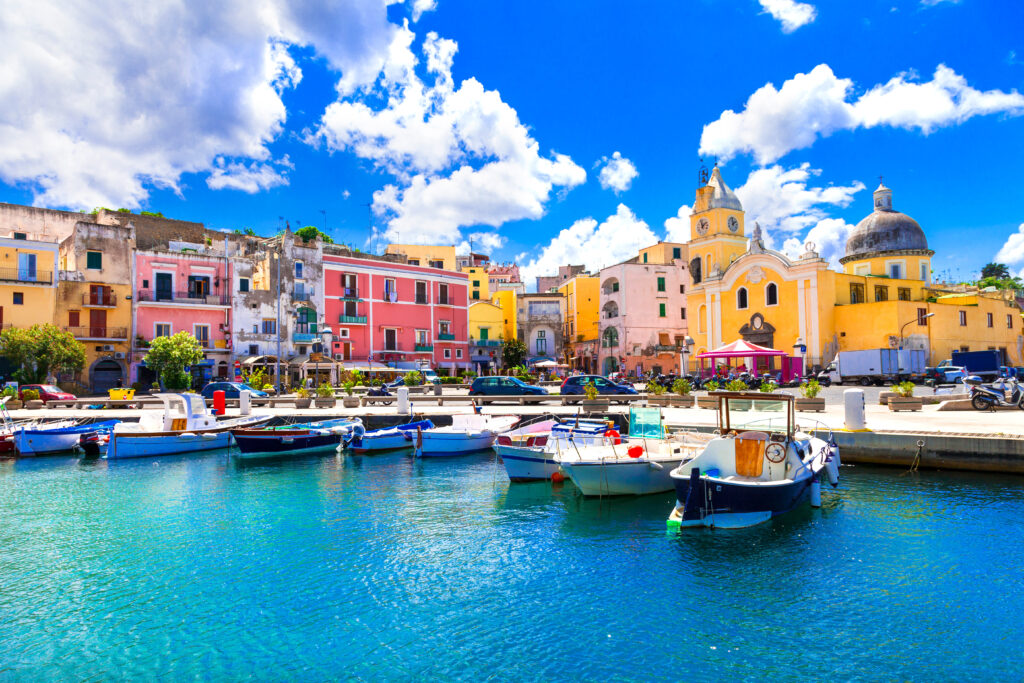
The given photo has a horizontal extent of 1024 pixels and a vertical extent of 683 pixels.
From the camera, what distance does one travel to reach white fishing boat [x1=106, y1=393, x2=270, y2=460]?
21406mm

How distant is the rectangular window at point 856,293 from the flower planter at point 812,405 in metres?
28.3

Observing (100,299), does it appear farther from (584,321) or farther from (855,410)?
(855,410)

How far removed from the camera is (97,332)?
1555 inches

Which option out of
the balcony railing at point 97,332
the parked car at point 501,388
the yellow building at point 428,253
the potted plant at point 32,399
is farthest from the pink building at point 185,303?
the parked car at point 501,388

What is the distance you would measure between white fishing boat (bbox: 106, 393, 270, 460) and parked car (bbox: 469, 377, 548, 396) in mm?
9822

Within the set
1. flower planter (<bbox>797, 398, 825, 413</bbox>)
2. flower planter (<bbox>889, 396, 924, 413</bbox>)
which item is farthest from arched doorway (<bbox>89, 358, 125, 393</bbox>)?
flower planter (<bbox>889, 396, 924, 413</bbox>)

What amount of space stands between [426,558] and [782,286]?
140 ft

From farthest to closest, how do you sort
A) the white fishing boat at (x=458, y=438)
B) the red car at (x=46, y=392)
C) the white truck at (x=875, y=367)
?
the white truck at (x=875, y=367), the red car at (x=46, y=392), the white fishing boat at (x=458, y=438)

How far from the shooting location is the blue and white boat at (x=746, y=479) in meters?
11.4

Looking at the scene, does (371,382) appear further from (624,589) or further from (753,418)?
(624,589)

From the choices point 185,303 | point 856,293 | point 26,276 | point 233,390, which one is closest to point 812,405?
point 233,390

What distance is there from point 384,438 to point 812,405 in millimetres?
14818

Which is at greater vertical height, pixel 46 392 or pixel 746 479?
pixel 46 392

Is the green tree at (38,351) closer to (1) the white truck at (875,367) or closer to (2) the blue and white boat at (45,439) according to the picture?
(2) the blue and white boat at (45,439)
